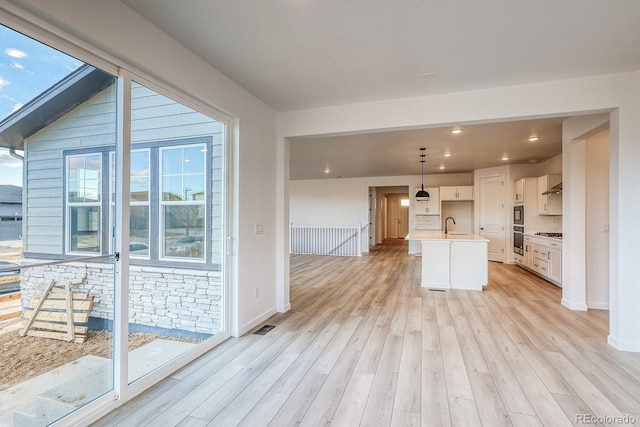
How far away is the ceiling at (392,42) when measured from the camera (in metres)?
1.99

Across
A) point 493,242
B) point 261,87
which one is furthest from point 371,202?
point 261,87

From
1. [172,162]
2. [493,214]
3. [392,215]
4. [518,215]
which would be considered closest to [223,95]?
[172,162]

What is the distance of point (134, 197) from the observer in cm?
228

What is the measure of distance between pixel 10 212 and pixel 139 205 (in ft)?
2.73

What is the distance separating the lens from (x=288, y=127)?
401cm

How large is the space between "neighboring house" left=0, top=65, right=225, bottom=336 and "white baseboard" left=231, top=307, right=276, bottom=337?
229 mm

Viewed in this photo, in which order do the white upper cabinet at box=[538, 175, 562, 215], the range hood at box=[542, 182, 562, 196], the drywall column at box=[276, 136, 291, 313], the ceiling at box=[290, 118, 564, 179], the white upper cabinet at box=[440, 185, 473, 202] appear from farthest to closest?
the white upper cabinet at box=[440, 185, 473, 202] → the white upper cabinet at box=[538, 175, 562, 215] → the range hood at box=[542, 182, 562, 196] → the ceiling at box=[290, 118, 564, 179] → the drywall column at box=[276, 136, 291, 313]

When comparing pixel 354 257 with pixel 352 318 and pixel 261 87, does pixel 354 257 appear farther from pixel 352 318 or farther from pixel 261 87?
pixel 261 87

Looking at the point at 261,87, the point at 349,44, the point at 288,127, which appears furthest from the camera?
the point at 288,127

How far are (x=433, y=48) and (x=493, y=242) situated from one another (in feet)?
23.1

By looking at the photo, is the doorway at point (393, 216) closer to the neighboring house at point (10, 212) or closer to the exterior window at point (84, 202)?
the exterior window at point (84, 202)

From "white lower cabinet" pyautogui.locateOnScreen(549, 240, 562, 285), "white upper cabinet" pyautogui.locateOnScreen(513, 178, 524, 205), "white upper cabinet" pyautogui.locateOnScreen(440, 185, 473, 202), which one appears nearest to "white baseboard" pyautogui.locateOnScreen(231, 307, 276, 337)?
"white lower cabinet" pyautogui.locateOnScreen(549, 240, 562, 285)

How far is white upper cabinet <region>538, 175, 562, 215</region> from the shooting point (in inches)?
243

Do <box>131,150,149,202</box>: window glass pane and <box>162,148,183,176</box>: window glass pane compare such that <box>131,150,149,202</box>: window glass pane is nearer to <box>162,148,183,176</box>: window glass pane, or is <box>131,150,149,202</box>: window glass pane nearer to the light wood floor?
<box>162,148,183,176</box>: window glass pane
